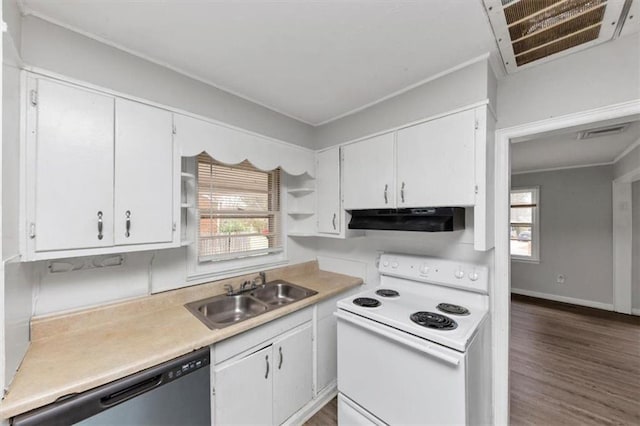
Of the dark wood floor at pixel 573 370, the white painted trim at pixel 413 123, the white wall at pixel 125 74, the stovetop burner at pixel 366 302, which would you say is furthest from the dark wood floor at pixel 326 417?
the white wall at pixel 125 74

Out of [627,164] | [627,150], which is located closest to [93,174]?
[627,150]

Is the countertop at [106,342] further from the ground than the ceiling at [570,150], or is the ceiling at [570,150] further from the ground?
the ceiling at [570,150]

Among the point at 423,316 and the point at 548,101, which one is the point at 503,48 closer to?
the point at 548,101

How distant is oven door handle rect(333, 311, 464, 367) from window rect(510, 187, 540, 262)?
486 cm

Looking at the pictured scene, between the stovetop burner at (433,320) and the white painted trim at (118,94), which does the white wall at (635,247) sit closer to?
the stovetop burner at (433,320)

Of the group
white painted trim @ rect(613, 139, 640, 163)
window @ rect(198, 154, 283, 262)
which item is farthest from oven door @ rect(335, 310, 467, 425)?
white painted trim @ rect(613, 139, 640, 163)

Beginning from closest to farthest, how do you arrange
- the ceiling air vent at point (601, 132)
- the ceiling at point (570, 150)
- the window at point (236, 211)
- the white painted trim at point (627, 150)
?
the window at point (236, 211) < the ceiling air vent at point (601, 132) < the ceiling at point (570, 150) < the white painted trim at point (627, 150)

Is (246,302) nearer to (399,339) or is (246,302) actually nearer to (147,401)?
(147,401)

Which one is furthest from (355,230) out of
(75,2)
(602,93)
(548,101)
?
(75,2)

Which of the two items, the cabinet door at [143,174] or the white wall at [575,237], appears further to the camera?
the white wall at [575,237]

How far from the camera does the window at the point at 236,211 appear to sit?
1999 millimetres

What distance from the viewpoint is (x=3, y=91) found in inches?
→ 34.6

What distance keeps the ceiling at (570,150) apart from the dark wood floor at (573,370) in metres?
2.29

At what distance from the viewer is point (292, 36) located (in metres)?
1.33
